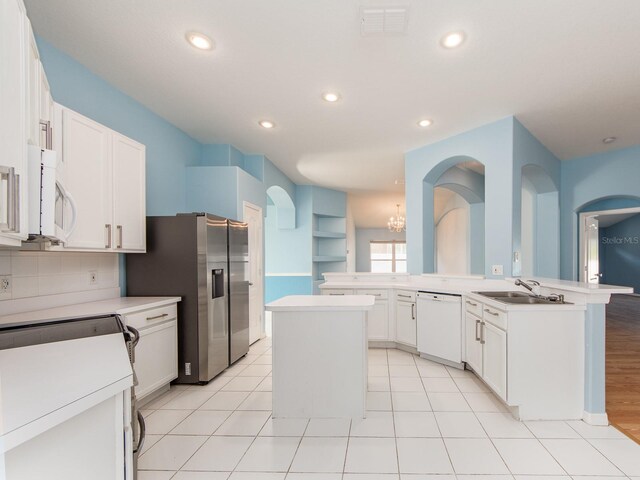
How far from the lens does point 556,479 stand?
1.85m

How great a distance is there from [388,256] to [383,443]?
11.1 m

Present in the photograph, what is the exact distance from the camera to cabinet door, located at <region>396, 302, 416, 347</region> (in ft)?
13.7

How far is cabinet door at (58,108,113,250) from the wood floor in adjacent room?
4035mm

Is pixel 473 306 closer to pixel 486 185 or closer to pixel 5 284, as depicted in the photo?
pixel 486 185

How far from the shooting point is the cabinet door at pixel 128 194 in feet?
8.92

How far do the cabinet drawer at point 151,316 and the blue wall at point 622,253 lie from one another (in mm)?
12010

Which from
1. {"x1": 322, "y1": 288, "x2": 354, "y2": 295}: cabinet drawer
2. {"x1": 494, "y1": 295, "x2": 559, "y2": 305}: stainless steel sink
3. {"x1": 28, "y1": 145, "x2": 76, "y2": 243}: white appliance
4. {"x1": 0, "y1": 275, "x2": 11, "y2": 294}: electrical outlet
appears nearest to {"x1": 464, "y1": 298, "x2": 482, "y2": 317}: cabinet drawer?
{"x1": 494, "y1": 295, "x2": 559, "y2": 305}: stainless steel sink

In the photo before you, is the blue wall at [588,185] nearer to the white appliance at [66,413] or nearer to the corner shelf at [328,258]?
the corner shelf at [328,258]

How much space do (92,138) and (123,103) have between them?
0.91 m

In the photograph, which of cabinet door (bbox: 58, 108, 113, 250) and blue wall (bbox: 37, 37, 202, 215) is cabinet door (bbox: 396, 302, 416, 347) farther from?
cabinet door (bbox: 58, 108, 113, 250)

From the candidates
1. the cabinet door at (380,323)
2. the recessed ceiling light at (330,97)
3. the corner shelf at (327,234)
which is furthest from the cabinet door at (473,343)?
the corner shelf at (327,234)

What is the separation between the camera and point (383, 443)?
7.30 ft

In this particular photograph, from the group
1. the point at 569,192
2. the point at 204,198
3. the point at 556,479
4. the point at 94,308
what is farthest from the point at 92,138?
the point at 569,192

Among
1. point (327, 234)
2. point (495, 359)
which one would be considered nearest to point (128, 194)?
point (495, 359)
